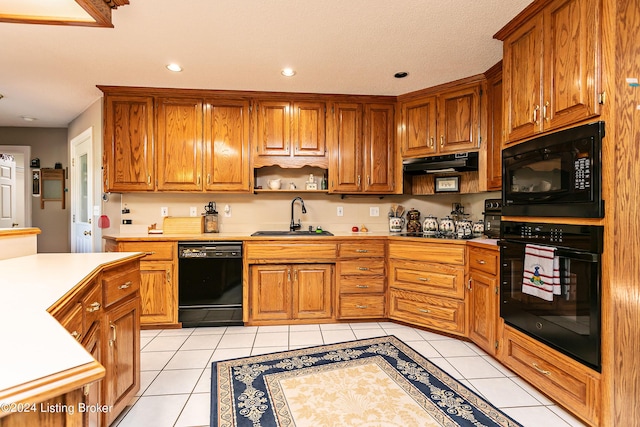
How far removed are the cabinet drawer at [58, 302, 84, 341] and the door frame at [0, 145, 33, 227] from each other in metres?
4.81

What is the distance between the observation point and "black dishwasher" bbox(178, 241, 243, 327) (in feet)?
9.29

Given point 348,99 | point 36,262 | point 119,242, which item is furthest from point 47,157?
point 348,99

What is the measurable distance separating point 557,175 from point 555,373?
1105 mm

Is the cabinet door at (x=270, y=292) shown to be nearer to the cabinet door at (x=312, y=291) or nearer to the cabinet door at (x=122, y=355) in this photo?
the cabinet door at (x=312, y=291)

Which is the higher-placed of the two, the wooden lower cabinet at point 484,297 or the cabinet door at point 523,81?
the cabinet door at point 523,81

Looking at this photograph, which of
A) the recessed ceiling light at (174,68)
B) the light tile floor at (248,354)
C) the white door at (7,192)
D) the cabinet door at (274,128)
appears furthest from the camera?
the white door at (7,192)

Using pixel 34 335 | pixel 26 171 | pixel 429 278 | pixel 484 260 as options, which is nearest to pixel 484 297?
pixel 484 260

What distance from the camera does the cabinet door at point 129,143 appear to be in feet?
A: 9.86

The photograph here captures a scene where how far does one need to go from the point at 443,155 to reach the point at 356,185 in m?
0.91

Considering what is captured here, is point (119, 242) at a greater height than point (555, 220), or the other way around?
point (555, 220)

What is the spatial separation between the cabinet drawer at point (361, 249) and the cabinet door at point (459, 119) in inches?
45.4

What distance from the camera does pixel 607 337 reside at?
4.69ft

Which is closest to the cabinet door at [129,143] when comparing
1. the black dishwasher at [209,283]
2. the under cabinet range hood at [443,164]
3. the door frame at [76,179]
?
the door frame at [76,179]

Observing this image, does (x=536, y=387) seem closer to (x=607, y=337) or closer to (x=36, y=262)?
(x=607, y=337)
